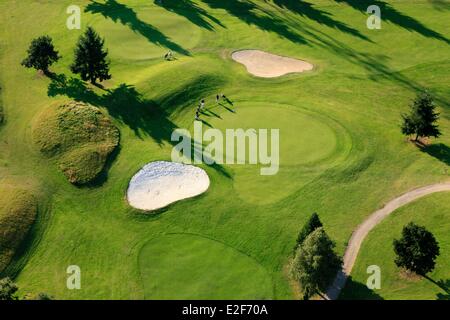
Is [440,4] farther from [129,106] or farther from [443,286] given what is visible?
[443,286]

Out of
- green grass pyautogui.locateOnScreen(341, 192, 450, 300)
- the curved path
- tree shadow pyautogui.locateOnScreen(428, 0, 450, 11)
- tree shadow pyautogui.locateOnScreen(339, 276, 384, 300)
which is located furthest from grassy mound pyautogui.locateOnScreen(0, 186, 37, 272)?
tree shadow pyautogui.locateOnScreen(428, 0, 450, 11)

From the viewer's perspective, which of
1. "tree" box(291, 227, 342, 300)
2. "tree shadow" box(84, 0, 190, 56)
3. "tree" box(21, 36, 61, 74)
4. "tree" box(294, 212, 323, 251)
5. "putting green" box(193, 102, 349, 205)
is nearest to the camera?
"tree" box(291, 227, 342, 300)

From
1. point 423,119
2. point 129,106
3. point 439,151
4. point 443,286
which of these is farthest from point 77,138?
point 439,151

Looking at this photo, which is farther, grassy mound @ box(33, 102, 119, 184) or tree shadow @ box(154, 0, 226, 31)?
tree shadow @ box(154, 0, 226, 31)

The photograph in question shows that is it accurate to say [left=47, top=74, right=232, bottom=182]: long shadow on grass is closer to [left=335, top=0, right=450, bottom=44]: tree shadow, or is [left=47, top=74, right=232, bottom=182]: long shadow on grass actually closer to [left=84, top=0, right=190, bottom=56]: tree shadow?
[left=84, top=0, right=190, bottom=56]: tree shadow

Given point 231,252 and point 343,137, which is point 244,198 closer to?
point 231,252
